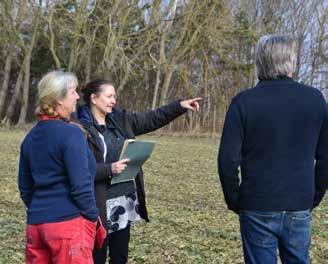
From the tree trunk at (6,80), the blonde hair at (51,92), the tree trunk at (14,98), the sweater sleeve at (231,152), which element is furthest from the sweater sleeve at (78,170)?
the tree trunk at (14,98)

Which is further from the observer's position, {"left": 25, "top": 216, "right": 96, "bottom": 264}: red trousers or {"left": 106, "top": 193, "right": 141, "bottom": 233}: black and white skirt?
{"left": 106, "top": 193, "right": 141, "bottom": 233}: black and white skirt

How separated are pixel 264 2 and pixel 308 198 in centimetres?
3756

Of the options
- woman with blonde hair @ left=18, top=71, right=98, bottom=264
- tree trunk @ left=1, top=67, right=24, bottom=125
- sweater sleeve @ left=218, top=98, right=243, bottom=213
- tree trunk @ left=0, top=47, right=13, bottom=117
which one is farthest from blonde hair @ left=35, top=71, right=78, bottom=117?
tree trunk @ left=1, top=67, right=24, bottom=125

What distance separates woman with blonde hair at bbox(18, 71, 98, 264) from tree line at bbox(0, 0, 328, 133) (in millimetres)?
23382

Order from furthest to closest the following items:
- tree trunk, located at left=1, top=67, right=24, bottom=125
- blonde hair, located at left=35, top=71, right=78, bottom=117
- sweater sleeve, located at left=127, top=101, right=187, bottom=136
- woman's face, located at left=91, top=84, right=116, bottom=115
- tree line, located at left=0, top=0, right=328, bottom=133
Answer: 1. tree trunk, located at left=1, top=67, right=24, bottom=125
2. tree line, located at left=0, top=0, right=328, bottom=133
3. sweater sleeve, located at left=127, top=101, right=187, bottom=136
4. woman's face, located at left=91, top=84, right=116, bottom=115
5. blonde hair, located at left=35, top=71, right=78, bottom=117

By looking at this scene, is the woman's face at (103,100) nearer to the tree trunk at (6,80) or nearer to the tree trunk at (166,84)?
the tree trunk at (166,84)

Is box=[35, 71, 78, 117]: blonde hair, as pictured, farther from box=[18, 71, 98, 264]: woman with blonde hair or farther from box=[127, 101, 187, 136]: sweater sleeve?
box=[127, 101, 187, 136]: sweater sleeve

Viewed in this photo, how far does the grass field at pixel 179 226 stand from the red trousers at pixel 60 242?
6.77 ft

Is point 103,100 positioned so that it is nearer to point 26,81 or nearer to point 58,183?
point 58,183

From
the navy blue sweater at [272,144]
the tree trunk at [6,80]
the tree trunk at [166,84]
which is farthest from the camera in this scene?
the tree trunk at [6,80]

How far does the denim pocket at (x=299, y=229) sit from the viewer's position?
10.2 feet

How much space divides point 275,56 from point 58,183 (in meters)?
1.39

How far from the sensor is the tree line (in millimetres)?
27422

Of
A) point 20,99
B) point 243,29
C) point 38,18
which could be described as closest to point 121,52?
point 38,18
